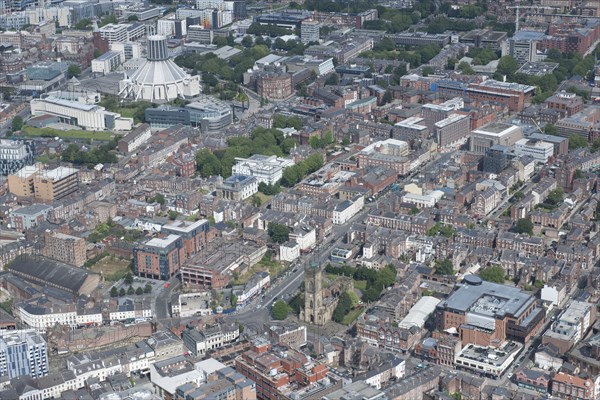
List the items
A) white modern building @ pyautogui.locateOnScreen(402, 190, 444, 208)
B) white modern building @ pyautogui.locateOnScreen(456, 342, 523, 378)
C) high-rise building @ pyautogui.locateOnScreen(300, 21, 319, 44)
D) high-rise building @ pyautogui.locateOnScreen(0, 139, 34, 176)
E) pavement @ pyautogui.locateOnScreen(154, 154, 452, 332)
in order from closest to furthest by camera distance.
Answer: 1. white modern building @ pyautogui.locateOnScreen(456, 342, 523, 378)
2. pavement @ pyautogui.locateOnScreen(154, 154, 452, 332)
3. white modern building @ pyautogui.locateOnScreen(402, 190, 444, 208)
4. high-rise building @ pyautogui.locateOnScreen(0, 139, 34, 176)
5. high-rise building @ pyautogui.locateOnScreen(300, 21, 319, 44)

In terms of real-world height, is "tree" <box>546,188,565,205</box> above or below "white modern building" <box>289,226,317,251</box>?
above

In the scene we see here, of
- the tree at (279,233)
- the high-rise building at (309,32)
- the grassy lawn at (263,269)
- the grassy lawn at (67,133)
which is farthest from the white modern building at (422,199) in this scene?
the high-rise building at (309,32)

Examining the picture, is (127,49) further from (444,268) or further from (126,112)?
(444,268)

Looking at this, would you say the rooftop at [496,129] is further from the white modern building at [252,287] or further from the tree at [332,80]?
the white modern building at [252,287]

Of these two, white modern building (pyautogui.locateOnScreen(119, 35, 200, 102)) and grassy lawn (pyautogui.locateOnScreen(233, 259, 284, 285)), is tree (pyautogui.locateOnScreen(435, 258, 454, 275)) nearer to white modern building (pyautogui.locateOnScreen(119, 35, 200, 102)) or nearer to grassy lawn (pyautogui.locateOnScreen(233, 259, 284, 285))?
grassy lawn (pyautogui.locateOnScreen(233, 259, 284, 285))

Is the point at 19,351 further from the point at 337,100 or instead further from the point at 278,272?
the point at 337,100

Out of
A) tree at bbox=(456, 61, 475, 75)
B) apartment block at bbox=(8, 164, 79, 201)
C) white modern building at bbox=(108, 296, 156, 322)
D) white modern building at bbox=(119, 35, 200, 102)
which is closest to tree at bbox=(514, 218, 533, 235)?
white modern building at bbox=(108, 296, 156, 322)

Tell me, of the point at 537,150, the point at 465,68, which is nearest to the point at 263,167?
the point at 537,150
